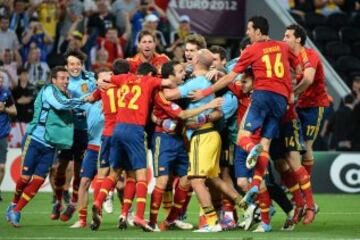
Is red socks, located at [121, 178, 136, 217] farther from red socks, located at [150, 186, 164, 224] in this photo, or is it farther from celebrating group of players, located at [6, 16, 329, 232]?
red socks, located at [150, 186, 164, 224]

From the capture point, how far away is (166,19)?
26.4m

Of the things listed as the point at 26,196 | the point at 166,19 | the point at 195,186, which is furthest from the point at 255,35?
the point at 166,19

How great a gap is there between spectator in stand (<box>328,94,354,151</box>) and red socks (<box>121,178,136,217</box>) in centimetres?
1037

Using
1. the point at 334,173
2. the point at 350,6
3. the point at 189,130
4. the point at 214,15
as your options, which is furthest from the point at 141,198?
the point at 350,6

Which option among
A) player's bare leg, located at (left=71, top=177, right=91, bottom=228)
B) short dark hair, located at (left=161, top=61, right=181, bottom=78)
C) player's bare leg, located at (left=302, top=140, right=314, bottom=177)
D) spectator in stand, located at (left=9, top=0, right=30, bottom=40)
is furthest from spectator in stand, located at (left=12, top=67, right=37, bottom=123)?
short dark hair, located at (left=161, top=61, right=181, bottom=78)

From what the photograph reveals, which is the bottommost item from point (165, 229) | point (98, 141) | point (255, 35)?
point (165, 229)

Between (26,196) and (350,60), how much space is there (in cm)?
1392

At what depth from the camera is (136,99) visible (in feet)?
47.2

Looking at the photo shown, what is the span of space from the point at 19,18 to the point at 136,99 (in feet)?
35.9

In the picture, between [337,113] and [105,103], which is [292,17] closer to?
[337,113]

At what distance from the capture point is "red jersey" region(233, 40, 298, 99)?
47.0 ft

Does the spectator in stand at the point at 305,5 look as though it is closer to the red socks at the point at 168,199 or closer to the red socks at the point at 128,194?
the red socks at the point at 168,199

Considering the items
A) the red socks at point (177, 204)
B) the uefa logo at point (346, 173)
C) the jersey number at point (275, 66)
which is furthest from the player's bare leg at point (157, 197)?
the uefa logo at point (346, 173)

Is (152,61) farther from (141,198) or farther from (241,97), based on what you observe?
(141,198)
